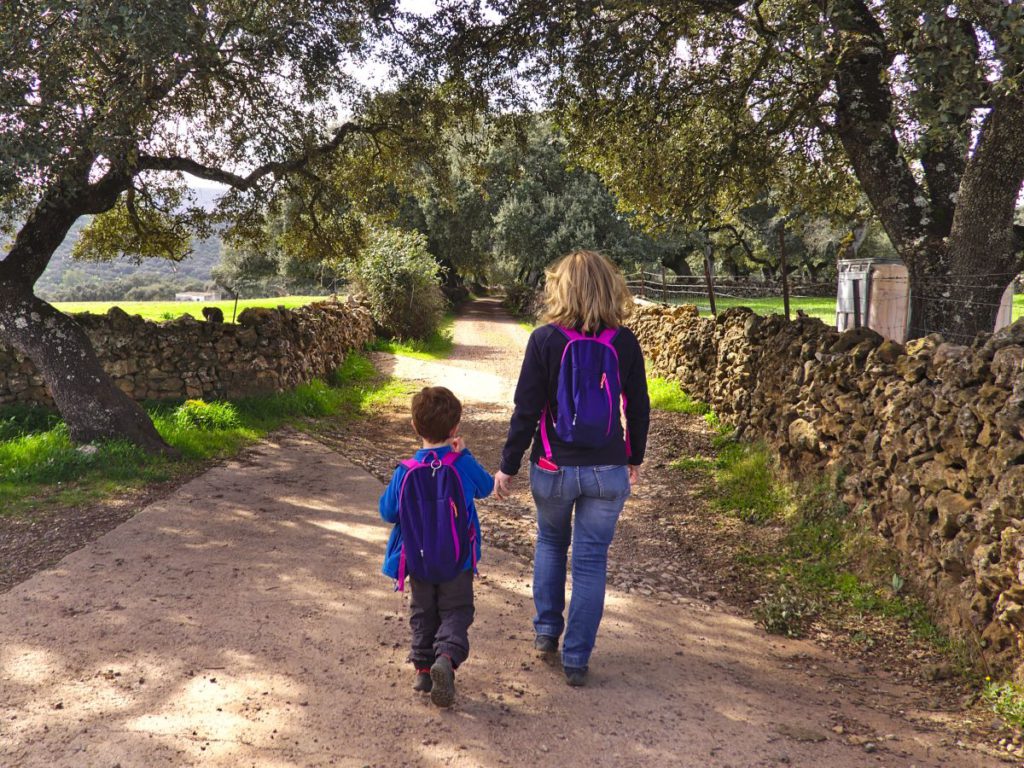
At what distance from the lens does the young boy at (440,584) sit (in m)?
3.29

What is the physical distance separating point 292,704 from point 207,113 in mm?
8007

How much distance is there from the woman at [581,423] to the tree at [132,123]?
4244 mm

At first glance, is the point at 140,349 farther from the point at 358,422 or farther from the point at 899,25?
the point at 899,25

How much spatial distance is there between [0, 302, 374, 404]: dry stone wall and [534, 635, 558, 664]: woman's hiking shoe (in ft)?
25.6

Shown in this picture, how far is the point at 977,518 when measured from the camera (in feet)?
13.1

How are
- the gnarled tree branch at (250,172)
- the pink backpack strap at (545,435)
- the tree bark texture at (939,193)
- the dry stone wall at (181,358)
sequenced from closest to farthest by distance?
the pink backpack strap at (545,435) → the tree bark texture at (939,193) → the gnarled tree branch at (250,172) → the dry stone wall at (181,358)

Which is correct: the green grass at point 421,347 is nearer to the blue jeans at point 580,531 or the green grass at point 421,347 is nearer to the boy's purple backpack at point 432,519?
the blue jeans at point 580,531

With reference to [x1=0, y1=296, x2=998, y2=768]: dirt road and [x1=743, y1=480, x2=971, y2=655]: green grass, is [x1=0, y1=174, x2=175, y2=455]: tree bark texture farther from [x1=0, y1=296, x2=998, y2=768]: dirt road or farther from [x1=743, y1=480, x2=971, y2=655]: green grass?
[x1=743, y1=480, x2=971, y2=655]: green grass

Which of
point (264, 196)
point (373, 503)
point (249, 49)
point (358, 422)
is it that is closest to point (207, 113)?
point (264, 196)

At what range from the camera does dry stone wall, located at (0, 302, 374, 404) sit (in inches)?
381

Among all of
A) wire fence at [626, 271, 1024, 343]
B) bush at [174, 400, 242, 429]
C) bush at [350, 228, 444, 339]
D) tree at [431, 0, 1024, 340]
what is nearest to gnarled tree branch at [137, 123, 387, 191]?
tree at [431, 0, 1024, 340]

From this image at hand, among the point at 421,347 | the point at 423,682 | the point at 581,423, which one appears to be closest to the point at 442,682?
the point at 423,682

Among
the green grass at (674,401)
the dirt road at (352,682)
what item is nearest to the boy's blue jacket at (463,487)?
the dirt road at (352,682)

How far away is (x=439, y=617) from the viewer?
345 centimetres
